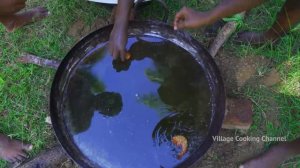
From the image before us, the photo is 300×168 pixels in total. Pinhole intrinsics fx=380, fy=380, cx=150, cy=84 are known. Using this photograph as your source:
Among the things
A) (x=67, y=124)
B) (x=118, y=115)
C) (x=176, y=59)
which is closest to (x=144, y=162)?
(x=118, y=115)

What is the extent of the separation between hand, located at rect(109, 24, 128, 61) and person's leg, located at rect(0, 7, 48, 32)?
0.86 m

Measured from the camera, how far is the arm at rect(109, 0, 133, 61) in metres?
1.96

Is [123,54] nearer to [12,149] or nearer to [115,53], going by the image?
[115,53]

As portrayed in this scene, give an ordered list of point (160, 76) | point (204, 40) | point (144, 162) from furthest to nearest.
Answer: point (204, 40) < point (160, 76) < point (144, 162)

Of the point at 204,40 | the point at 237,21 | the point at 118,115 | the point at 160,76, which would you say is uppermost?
the point at 237,21

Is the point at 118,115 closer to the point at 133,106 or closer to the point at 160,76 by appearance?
the point at 133,106

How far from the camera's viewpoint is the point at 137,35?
7.06 ft

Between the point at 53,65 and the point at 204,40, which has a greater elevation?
the point at 204,40

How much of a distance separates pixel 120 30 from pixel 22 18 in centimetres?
96

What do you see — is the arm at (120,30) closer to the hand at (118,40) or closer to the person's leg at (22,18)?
the hand at (118,40)

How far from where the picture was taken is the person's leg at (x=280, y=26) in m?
2.17

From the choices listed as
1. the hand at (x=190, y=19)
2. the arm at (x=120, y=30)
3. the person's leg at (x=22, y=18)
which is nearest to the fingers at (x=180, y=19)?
the hand at (x=190, y=19)

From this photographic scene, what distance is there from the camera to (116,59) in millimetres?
2074

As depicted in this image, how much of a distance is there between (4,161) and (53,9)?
109 centimetres
